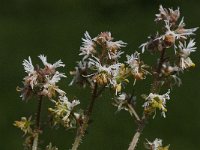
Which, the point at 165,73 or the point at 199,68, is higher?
the point at 199,68

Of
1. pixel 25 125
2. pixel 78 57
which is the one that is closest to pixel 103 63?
pixel 25 125

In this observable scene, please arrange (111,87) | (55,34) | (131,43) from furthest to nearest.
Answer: (55,34) → (131,43) → (111,87)

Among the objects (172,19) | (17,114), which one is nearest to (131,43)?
(17,114)

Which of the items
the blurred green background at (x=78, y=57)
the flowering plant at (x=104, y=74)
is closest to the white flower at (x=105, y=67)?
the flowering plant at (x=104, y=74)

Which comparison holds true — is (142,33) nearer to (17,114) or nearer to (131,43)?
(131,43)

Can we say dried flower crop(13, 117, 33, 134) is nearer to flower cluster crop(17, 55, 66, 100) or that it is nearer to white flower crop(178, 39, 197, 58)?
flower cluster crop(17, 55, 66, 100)

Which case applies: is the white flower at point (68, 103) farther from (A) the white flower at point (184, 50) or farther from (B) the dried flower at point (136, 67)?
(A) the white flower at point (184, 50)
